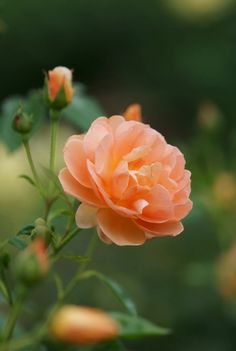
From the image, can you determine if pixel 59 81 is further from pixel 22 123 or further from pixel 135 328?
pixel 135 328

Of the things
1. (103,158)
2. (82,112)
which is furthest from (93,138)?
(82,112)

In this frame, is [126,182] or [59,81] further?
[59,81]

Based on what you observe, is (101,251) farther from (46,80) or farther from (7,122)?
(46,80)

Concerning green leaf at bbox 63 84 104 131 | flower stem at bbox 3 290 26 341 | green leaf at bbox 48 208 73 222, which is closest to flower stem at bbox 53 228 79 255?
green leaf at bbox 48 208 73 222

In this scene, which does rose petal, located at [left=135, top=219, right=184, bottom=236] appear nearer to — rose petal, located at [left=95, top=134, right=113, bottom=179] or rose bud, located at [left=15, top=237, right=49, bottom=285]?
rose petal, located at [left=95, top=134, right=113, bottom=179]

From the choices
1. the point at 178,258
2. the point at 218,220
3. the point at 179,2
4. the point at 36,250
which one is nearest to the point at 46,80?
the point at 36,250

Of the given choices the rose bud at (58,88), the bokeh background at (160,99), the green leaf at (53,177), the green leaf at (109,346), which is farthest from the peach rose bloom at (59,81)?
the bokeh background at (160,99)
